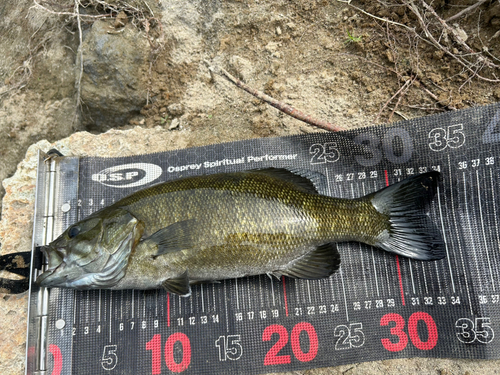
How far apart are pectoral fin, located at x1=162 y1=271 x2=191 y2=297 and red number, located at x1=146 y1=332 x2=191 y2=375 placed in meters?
0.56

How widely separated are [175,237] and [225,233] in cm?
36

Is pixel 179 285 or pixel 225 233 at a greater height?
pixel 225 233

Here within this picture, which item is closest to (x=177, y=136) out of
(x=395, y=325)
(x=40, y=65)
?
(x=40, y=65)

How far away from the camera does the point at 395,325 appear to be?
2.61 metres

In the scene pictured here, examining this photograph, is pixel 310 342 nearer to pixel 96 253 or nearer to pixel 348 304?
pixel 348 304

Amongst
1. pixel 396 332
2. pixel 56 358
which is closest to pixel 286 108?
pixel 396 332

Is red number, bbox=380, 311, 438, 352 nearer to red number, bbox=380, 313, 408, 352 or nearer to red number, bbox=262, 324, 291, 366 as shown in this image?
red number, bbox=380, 313, 408, 352

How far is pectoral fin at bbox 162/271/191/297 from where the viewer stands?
7.70 ft

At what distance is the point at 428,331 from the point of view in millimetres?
2570

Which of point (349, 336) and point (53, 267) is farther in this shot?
point (349, 336)

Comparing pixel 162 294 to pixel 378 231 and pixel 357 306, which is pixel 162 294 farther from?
pixel 378 231

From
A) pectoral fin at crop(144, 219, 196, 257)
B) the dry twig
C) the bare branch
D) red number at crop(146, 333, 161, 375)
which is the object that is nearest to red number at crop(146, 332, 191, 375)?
red number at crop(146, 333, 161, 375)

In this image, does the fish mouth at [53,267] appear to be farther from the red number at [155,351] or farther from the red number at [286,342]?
the red number at [286,342]

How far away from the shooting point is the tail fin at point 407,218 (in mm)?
2531
